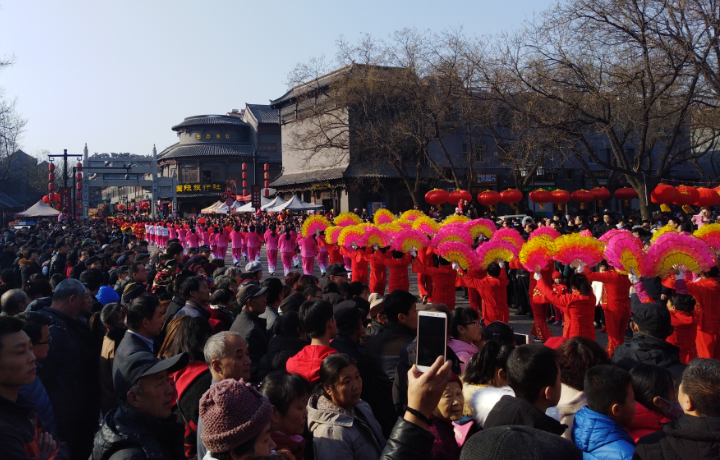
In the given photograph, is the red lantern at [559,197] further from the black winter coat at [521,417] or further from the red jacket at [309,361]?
the black winter coat at [521,417]

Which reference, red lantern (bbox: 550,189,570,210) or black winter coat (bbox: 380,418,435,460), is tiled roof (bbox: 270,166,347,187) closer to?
red lantern (bbox: 550,189,570,210)

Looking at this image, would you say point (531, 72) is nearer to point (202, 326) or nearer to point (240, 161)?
point (202, 326)

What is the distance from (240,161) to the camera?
51656 mm

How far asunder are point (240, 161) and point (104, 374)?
48742mm

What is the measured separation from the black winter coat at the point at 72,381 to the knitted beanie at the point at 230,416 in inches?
95.2

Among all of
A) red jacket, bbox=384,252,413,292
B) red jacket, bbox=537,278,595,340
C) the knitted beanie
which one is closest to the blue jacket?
the knitted beanie

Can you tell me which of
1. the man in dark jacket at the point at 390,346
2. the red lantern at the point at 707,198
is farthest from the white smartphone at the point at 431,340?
the red lantern at the point at 707,198

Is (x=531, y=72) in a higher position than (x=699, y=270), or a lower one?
higher

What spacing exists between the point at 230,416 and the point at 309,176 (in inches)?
1261

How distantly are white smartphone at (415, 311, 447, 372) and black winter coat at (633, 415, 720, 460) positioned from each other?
926 mm

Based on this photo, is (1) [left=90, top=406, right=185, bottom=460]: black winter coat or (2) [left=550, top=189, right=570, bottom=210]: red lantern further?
(2) [left=550, top=189, right=570, bottom=210]: red lantern

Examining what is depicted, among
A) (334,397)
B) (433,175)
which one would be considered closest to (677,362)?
(334,397)

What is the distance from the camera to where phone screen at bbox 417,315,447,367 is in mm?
2242

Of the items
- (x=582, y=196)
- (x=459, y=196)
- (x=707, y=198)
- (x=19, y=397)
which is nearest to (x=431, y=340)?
(x=19, y=397)
